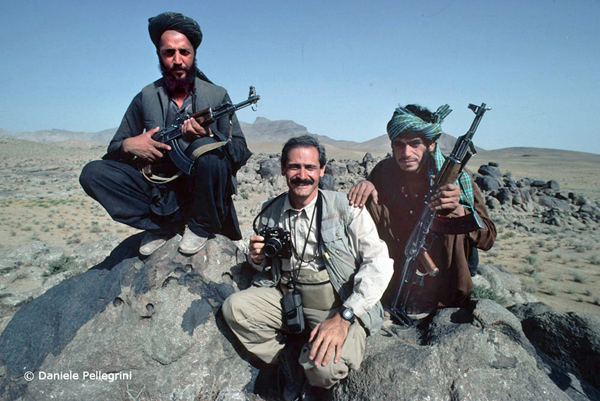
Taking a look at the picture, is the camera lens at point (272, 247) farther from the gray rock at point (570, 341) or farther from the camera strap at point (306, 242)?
the gray rock at point (570, 341)

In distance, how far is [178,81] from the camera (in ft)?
9.86

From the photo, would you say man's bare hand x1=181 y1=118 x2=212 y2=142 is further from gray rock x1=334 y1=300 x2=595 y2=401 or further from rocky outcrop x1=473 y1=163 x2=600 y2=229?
rocky outcrop x1=473 y1=163 x2=600 y2=229

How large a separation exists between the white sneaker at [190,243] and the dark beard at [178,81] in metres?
1.26

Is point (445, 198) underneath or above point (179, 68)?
underneath

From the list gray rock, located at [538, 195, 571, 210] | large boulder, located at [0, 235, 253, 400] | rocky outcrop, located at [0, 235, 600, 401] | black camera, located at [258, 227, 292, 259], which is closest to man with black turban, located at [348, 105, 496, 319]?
rocky outcrop, located at [0, 235, 600, 401]

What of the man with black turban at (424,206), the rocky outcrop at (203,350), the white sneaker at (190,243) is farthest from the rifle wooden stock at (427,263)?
the white sneaker at (190,243)

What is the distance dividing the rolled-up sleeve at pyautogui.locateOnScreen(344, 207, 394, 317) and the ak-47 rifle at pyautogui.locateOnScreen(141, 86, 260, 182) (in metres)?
1.32

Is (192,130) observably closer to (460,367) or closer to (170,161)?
(170,161)

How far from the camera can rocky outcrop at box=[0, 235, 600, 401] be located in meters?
2.23

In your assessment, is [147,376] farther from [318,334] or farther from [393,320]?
[393,320]

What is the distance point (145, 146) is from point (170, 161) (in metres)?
0.27

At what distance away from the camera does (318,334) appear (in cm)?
219

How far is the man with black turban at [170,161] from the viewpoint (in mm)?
2842

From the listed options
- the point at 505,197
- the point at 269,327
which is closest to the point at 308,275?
the point at 269,327
